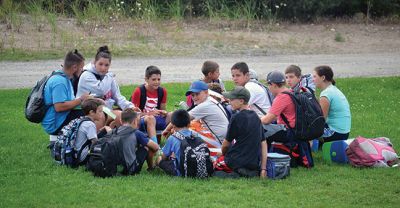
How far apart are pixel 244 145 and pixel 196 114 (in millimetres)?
1179

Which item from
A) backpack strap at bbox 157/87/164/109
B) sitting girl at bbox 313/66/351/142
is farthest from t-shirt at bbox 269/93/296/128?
backpack strap at bbox 157/87/164/109

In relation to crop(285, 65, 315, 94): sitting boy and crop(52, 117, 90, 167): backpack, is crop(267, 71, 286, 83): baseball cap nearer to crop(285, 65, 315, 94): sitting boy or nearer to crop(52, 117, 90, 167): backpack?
crop(285, 65, 315, 94): sitting boy

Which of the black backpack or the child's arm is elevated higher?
the black backpack

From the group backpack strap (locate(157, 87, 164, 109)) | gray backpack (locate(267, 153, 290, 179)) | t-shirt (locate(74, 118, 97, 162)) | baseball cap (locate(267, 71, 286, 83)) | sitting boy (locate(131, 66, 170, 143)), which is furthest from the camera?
backpack strap (locate(157, 87, 164, 109))

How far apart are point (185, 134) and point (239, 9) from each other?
1698 cm

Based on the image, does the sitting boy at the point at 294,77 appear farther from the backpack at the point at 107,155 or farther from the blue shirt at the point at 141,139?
the backpack at the point at 107,155

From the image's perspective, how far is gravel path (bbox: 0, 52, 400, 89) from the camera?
18186mm

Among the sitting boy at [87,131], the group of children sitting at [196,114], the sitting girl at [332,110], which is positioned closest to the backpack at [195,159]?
the group of children sitting at [196,114]

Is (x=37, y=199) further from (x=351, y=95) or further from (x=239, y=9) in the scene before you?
(x=239, y=9)

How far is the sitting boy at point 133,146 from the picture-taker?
9.67m

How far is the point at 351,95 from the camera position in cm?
1652

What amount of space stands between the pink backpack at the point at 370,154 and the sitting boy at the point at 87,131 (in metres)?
3.20

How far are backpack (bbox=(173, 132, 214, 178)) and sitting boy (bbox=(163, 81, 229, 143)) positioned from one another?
3.05 feet

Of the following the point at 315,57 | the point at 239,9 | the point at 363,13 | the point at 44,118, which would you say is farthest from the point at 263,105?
the point at 363,13
